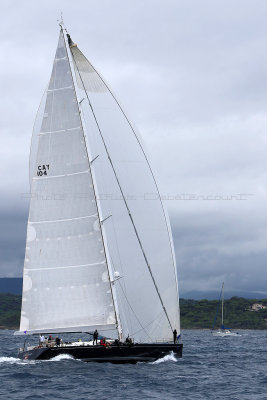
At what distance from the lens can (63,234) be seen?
128ft

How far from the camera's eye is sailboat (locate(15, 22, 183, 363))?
126ft

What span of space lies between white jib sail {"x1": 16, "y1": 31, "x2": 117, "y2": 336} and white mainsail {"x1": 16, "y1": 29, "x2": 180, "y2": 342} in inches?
2.4

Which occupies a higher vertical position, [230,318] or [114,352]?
[230,318]

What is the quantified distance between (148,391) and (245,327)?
491 feet

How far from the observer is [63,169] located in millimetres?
39312

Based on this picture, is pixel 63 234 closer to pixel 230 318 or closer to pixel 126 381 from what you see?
pixel 126 381

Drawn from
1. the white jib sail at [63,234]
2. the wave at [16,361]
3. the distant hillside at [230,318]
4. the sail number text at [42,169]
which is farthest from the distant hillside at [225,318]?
the sail number text at [42,169]

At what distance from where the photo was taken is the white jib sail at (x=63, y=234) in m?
38.4

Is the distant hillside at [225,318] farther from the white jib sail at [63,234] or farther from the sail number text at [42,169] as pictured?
the sail number text at [42,169]

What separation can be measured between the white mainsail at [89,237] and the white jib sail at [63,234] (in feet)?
0.20

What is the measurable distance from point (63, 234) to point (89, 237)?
1.68 metres

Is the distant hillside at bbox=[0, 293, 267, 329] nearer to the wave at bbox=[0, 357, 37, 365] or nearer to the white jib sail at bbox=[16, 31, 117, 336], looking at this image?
the wave at bbox=[0, 357, 37, 365]

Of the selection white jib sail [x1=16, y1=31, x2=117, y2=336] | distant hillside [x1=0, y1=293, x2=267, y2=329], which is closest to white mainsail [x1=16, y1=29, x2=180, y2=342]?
white jib sail [x1=16, y1=31, x2=117, y2=336]

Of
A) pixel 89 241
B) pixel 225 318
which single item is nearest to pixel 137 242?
pixel 89 241
